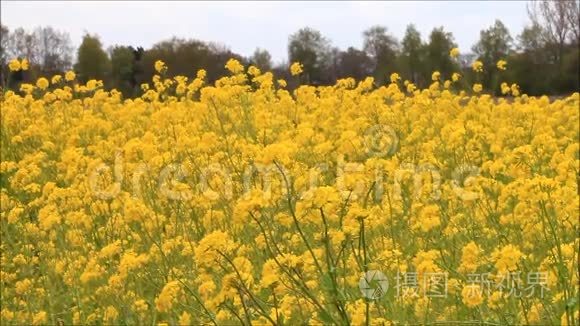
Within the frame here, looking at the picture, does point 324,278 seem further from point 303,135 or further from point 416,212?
point 303,135

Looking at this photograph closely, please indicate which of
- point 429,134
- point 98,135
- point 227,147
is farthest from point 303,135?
point 98,135

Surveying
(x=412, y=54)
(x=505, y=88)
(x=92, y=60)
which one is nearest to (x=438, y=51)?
(x=412, y=54)

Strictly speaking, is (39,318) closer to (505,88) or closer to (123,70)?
(505,88)

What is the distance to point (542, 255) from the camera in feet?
11.9

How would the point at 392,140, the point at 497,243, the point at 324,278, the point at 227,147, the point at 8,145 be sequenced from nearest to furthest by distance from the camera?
the point at 324,278, the point at 497,243, the point at 227,147, the point at 392,140, the point at 8,145

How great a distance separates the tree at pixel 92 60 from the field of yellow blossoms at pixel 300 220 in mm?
18446

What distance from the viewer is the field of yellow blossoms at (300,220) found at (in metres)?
2.81

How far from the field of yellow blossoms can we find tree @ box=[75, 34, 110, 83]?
60.5ft

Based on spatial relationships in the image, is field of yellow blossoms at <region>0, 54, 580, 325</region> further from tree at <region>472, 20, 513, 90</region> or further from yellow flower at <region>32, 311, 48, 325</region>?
tree at <region>472, 20, 513, 90</region>

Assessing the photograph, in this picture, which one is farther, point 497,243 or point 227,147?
point 227,147

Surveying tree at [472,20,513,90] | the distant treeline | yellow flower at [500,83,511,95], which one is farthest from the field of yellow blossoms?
tree at [472,20,513,90]

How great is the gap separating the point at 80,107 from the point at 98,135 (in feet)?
5.87

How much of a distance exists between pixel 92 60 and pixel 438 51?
48.3 ft

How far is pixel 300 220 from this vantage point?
139 inches
